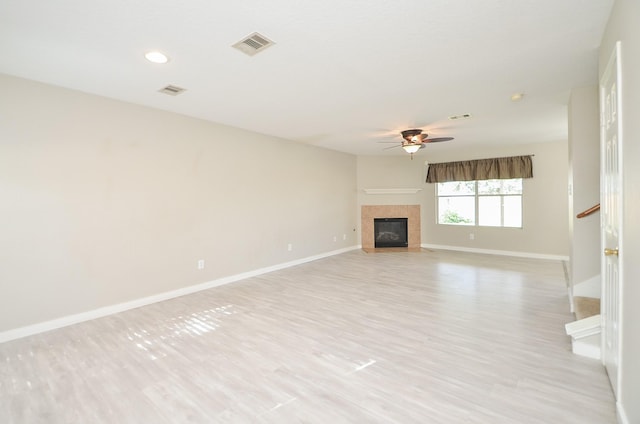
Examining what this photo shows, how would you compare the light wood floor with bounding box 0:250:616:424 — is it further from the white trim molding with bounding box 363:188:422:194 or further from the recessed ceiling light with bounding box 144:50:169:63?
the white trim molding with bounding box 363:188:422:194

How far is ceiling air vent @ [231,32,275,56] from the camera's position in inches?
88.5

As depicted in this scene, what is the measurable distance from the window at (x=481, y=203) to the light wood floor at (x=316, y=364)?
10.5 feet

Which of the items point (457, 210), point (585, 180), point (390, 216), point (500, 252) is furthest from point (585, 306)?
point (390, 216)

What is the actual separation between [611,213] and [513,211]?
546 centimetres

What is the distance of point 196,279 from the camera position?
4402 millimetres

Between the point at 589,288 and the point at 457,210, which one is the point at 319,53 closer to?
the point at 589,288

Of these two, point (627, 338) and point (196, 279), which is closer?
point (627, 338)

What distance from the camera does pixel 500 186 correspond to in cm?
700

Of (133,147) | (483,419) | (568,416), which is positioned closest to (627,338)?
(568,416)

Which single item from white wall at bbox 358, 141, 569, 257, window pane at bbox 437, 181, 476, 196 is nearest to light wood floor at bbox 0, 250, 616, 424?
white wall at bbox 358, 141, 569, 257

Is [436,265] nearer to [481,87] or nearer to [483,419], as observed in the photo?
[481,87]

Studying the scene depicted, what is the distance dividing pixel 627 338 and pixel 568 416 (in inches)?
22.4

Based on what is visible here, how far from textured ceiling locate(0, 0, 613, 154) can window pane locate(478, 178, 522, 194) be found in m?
2.85

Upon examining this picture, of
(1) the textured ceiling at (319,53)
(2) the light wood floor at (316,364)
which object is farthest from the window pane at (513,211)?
(2) the light wood floor at (316,364)
